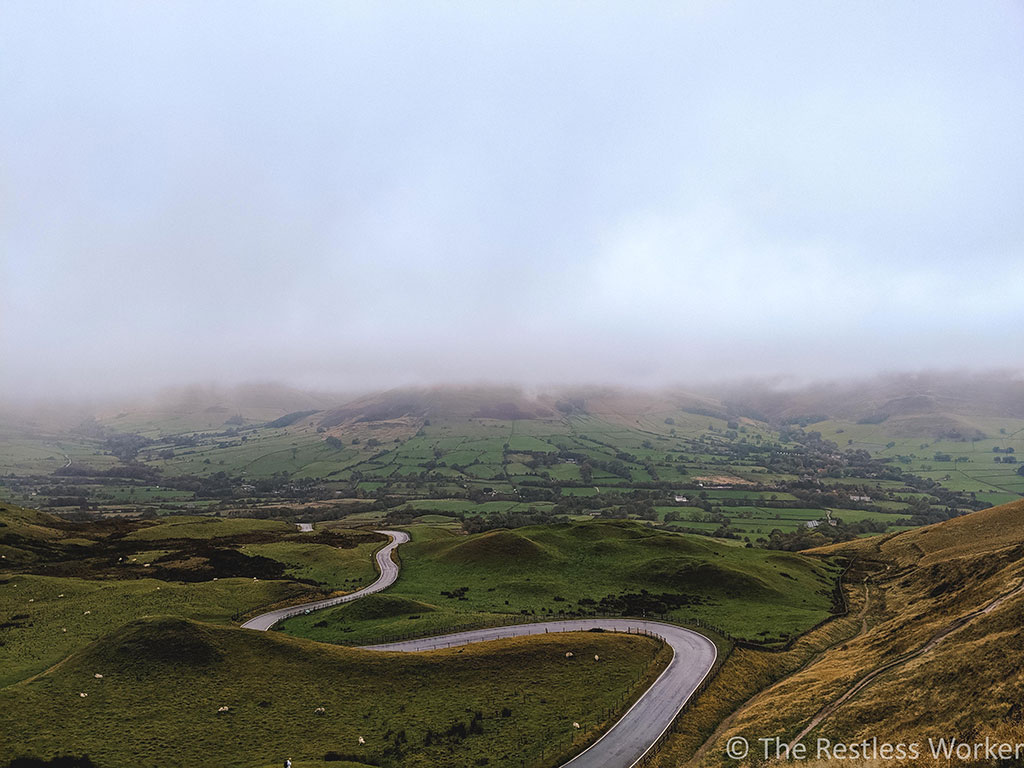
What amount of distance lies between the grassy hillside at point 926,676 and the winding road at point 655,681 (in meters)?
4.02

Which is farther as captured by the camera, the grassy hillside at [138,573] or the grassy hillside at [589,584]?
the grassy hillside at [589,584]

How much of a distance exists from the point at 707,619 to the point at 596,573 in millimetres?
32701

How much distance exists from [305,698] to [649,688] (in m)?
35.7

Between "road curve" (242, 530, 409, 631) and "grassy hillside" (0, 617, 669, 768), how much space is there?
38.9ft

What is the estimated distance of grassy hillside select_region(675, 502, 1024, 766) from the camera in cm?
3356

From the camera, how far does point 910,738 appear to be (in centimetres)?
3353


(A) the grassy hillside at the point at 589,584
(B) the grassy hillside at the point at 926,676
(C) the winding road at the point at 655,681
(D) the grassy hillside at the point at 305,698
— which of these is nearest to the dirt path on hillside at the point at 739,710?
(B) the grassy hillside at the point at 926,676

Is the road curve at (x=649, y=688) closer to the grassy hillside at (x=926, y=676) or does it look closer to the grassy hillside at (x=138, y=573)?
the grassy hillside at (x=926, y=676)

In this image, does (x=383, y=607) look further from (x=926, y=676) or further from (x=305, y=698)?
(x=926, y=676)

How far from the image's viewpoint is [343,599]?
95.9m

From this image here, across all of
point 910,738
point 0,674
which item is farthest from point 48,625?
point 910,738

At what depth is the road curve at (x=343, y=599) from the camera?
82.2 metres

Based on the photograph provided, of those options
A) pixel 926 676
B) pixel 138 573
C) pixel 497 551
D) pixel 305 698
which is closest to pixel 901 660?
pixel 926 676

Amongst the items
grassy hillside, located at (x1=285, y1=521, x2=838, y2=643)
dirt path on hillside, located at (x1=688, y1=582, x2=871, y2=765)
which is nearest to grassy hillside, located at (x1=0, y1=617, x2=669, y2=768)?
dirt path on hillside, located at (x1=688, y1=582, x2=871, y2=765)
